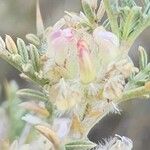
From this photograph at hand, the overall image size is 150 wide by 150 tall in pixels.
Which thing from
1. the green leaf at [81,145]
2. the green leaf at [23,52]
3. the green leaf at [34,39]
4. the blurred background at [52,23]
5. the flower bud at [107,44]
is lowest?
the green leaf at [81,145]

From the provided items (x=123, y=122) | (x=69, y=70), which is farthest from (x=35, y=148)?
(x=123, y=122)

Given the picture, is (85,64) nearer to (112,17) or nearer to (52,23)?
(112,17)

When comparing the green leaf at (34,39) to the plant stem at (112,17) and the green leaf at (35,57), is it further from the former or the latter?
the plant stem at (112,17)

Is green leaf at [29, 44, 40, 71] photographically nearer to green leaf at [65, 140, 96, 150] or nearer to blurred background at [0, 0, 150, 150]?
green leaf at [65, 140, 96, 150]

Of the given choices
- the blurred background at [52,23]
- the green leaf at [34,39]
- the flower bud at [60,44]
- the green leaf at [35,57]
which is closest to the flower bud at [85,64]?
the flower bud at [60,44]

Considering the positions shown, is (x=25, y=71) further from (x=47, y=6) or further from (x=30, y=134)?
(x=47, y=6)

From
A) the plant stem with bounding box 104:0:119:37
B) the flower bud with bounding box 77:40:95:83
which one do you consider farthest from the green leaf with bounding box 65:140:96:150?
the plant stem with bounding box 104:0:119:37

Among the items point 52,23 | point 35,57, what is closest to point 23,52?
point 35,57
